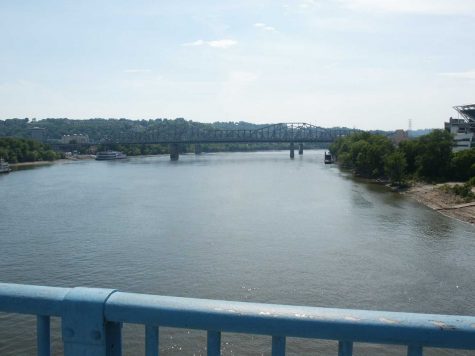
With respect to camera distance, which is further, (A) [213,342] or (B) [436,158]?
(B) [436,158]

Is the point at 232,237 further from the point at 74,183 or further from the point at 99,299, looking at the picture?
the point at 74,183

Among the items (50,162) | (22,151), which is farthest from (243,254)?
(50,162)

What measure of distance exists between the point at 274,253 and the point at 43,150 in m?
66.0

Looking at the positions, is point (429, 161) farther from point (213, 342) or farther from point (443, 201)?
point (213, 342)

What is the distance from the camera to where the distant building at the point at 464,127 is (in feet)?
158

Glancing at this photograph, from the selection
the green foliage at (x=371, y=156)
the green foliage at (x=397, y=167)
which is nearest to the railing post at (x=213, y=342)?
the green foliage at (x=397, y=167)

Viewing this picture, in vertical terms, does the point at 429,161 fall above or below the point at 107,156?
above

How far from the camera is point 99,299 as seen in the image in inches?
55.7

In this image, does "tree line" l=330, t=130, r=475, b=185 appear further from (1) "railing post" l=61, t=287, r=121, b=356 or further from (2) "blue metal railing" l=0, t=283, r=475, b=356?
(1) "railing post" l=61, t=287, r=121, b=356

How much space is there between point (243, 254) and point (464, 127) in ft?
159

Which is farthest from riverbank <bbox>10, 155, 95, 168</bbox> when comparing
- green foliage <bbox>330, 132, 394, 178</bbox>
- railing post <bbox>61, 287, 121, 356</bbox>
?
railing post <bbox>61, 287, 121, 356</bbox>

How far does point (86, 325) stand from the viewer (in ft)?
4.61

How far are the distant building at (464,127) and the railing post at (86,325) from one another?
51400mm

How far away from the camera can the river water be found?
10.2 metres
